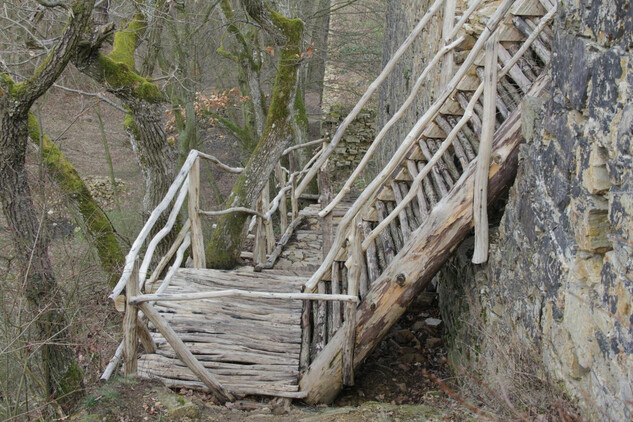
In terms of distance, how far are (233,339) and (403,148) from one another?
2040mm

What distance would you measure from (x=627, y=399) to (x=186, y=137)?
1094 centimetres

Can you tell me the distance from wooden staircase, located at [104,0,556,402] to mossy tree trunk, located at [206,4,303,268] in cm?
139

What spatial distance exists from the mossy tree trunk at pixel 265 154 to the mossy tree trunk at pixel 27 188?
7.09 ft

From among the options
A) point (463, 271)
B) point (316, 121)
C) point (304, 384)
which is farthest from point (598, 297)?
point (316, 121)

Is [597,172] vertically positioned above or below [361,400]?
above

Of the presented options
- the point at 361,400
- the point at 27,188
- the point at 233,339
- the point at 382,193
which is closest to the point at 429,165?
the point at 382,193

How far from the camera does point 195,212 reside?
5.69 metres

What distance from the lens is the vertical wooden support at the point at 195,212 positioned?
18.5ft

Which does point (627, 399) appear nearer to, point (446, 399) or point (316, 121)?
point (446, 399)

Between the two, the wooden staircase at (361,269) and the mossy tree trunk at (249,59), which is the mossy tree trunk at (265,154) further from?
the mossy tree trunk at (249,59)

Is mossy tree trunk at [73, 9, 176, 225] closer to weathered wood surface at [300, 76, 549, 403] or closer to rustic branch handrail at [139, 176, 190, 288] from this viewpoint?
rustic branch handrail at [139, 176, 190, 288]

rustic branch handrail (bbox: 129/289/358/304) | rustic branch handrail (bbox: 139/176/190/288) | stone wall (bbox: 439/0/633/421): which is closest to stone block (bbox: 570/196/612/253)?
stone wall (bbox: 439/0/633/421)

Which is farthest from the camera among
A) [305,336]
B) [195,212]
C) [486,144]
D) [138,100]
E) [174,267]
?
[138,100]

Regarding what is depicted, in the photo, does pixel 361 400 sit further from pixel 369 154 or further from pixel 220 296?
pixel 369 154
